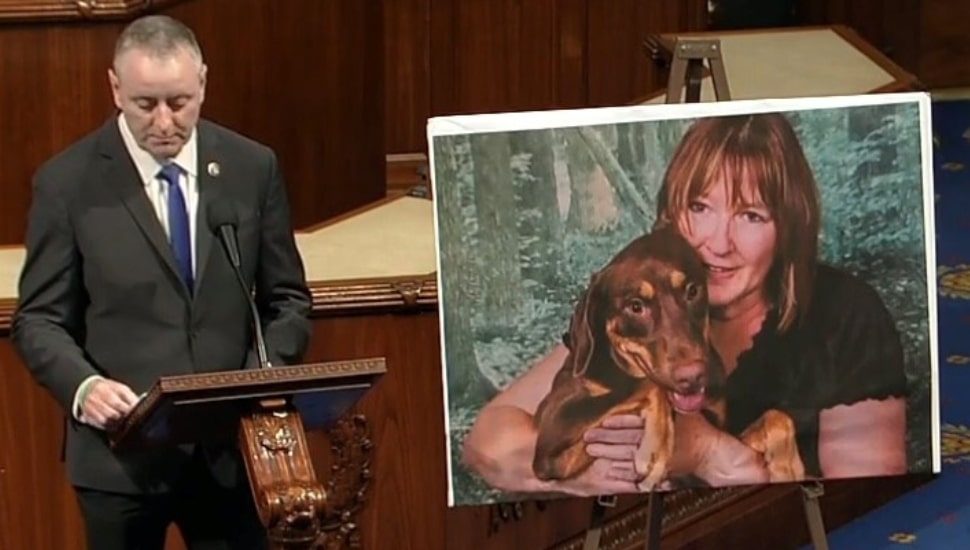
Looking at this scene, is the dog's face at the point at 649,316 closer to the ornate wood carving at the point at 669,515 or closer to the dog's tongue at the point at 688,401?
the dog's tongue at the point at 688,401

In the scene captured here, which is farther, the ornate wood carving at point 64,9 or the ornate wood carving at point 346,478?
the ornate wood carving at point 64,9

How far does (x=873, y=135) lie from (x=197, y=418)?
1317mm

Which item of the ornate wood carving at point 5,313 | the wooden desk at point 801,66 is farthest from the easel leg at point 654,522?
the wooden desk at point 801,66

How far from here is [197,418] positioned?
9.30 ft

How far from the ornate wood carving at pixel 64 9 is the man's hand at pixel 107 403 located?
1.51m

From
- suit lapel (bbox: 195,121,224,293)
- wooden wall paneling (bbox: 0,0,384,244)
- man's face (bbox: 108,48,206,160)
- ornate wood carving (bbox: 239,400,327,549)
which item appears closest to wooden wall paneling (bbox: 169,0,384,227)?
wooden wall paneling (bbox: 0,0,384,244)

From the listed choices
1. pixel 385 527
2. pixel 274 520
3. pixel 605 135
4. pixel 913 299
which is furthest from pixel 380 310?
pixel 274 520

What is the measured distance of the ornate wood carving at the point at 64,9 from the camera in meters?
4.21

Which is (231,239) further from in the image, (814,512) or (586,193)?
(814,512)

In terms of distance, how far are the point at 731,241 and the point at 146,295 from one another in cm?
Result: 101

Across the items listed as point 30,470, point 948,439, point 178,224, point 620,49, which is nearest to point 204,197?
point 178,224

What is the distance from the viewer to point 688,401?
3453 millimetres

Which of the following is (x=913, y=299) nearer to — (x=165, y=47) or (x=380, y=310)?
(x=380, y=310)

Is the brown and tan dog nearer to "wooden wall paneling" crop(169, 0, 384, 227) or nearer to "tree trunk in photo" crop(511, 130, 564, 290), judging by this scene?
"tree trunk in photo" crop(511, 130, 564, 290)
